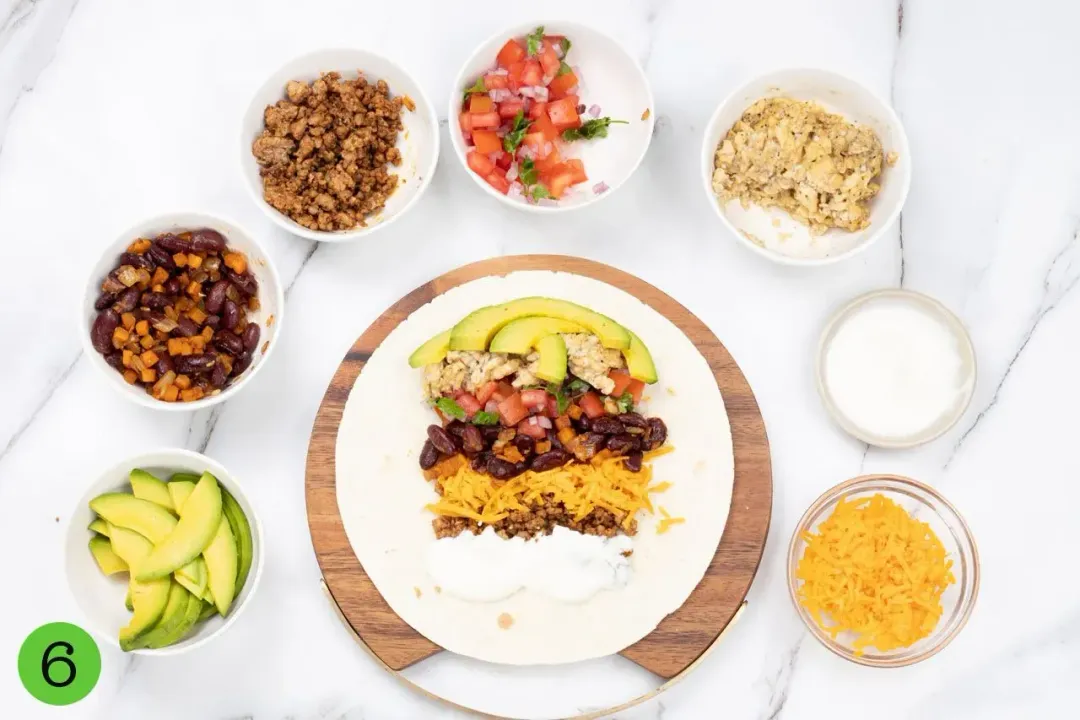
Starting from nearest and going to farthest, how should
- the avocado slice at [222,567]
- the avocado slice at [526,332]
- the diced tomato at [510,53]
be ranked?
the avocado slice at [222,567] < the avocado slice at [526,332] < the diced tomato at [510,53]

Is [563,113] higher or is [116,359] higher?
[563,113]

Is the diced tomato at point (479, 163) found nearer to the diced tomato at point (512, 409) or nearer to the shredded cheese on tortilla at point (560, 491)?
the diced tomato at point (512, 409)

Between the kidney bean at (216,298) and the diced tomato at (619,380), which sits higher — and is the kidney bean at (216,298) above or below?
above

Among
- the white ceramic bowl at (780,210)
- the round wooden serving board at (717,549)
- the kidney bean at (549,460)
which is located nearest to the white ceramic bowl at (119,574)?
the round wooden serving board at (717,549)

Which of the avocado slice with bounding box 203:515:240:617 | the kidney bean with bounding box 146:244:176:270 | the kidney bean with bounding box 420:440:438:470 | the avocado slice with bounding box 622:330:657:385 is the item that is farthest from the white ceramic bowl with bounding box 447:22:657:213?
the avocado slice with bounding box 203:515:240:617

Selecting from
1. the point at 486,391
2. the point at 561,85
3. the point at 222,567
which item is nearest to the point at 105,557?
the point at 222,567

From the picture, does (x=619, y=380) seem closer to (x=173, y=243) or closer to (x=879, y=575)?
(x=879, y=575)
